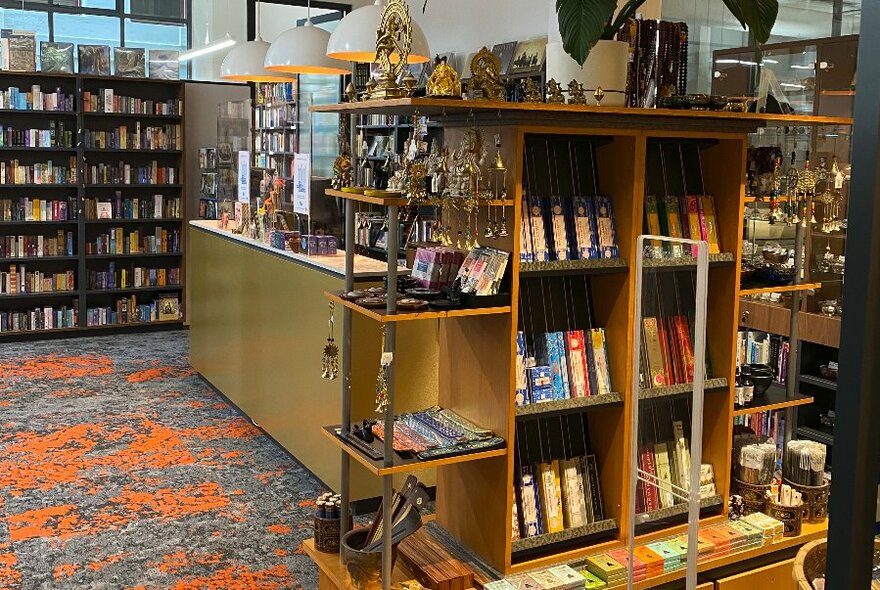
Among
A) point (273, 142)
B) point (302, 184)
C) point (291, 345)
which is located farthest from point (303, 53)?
point (273, 142)

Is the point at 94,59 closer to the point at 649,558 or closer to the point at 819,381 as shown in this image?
the point at 819,381

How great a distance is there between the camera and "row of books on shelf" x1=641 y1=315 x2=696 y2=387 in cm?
330

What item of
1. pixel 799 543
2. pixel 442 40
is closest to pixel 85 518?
pixel 799 543

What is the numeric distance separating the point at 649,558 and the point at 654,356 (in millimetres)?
729

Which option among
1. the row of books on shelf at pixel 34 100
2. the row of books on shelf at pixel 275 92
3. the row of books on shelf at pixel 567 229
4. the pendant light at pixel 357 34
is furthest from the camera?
the row of books on shelf at pixel 275 92

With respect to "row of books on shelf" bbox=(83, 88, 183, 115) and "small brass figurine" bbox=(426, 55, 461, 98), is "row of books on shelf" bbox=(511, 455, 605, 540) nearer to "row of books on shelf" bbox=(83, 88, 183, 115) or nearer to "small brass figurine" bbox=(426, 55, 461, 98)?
"small brass figurine" bbox=(426, 55, 461, 98)

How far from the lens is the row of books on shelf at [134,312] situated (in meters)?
9.42

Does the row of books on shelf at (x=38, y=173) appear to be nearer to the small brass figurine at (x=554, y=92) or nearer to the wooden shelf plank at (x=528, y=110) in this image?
the wooden shelf plank at (x=528, y=110)

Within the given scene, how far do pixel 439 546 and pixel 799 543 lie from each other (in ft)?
4.82

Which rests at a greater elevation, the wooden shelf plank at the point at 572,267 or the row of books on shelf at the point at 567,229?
the row of books on shelf at the point at 567,229

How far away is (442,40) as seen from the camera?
8750mm

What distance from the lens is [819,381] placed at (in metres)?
5.48

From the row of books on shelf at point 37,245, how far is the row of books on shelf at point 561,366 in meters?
7.27

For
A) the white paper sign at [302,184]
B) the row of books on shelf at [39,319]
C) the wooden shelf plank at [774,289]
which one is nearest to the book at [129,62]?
Answer: the row of books on shelf at [39,319]
